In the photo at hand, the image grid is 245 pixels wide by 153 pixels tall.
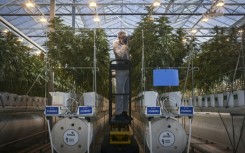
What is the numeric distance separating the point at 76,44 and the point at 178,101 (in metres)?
3.73

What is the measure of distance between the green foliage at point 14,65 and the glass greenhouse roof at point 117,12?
20.3 ft

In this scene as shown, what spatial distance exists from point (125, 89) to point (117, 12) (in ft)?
56.0

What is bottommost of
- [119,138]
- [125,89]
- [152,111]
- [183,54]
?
[119,138]

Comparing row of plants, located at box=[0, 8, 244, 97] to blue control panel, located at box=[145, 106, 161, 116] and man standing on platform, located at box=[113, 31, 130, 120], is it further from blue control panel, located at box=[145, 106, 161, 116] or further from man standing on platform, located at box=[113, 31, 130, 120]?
blue control panel, located at box=[145, 106, 161, 116]

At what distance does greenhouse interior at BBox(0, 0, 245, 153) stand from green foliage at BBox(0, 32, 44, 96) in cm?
3

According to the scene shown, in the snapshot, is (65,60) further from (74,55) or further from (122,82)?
(122,82)

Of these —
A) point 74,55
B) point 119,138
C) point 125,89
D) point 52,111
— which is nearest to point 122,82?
point 125,89

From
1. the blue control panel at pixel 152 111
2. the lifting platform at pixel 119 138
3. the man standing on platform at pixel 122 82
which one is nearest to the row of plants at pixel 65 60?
the man standing on platform at pixel 122 82

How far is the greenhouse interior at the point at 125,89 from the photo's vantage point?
19.9ft

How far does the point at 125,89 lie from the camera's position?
652 cm

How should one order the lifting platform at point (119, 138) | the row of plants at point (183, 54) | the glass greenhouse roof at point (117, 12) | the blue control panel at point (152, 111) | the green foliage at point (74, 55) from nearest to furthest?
the blue control panel at point (152, 111) < the lifting platform at point (119, 138) < the row of plants at point (183, 54) < the green foliage at point (74, 55) < the glass greenhouse roof at point (117, 12)

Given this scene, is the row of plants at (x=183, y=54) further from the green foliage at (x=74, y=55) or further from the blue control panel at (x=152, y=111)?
the blue control panel at (x=152, y=111)

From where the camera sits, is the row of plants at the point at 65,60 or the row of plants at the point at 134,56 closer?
the row of plants at the point at 134,56

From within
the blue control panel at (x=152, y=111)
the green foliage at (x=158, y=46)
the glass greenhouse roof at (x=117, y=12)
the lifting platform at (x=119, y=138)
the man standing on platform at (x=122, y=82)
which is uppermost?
the glass greenhouse roof at (x=117, y=12)
